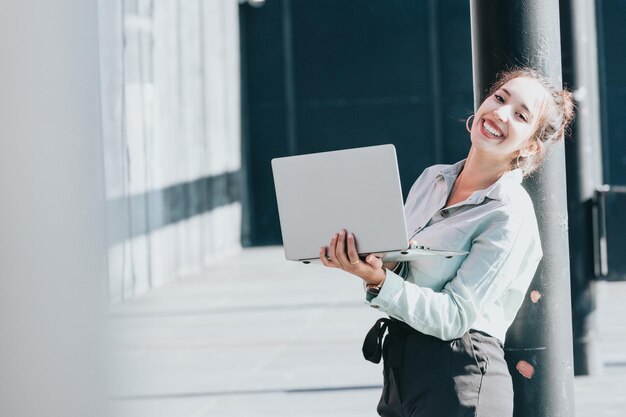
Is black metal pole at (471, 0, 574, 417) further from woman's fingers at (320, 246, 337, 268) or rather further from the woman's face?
woman's fingers at (320, 246, 337, 268)

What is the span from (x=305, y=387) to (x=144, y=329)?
11.5 feet

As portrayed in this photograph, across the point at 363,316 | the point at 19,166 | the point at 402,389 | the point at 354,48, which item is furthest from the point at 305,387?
the point at 354,48

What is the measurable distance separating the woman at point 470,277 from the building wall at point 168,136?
7043mm

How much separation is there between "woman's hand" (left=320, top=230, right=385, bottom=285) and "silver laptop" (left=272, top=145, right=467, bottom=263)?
21mm

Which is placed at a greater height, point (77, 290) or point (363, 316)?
point (77, 290)

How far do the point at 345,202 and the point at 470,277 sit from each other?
1.25 ft

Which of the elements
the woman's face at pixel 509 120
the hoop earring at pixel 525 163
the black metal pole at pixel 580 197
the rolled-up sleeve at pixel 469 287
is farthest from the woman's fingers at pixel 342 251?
the black metal pole at pixel 580 197

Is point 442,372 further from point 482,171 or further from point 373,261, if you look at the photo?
point 482,171

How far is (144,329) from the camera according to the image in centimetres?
1038

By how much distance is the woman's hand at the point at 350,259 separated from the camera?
100 inches

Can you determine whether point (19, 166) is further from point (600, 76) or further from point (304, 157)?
point (600, 76)

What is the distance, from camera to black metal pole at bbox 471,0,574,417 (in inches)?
139

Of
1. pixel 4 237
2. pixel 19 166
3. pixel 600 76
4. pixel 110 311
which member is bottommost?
pixel 110 311

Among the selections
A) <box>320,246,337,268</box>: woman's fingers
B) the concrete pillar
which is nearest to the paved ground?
the concrete pillar
